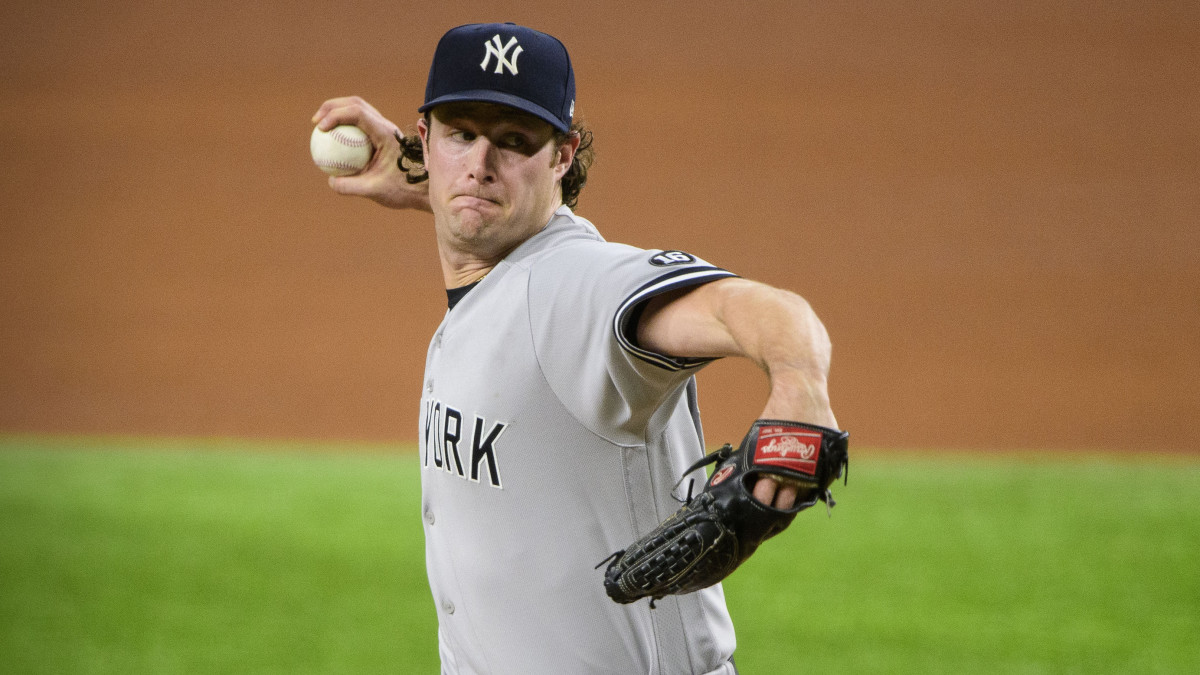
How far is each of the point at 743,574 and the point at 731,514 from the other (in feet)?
13.7

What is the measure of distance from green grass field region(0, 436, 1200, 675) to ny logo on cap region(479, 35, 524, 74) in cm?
299

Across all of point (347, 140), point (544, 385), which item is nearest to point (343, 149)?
point (347, 140)

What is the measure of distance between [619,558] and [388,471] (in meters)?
5.82

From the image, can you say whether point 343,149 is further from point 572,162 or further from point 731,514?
point 731,514

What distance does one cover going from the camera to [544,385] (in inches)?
63.4

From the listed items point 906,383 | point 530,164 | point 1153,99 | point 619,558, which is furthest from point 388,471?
point 1153,99

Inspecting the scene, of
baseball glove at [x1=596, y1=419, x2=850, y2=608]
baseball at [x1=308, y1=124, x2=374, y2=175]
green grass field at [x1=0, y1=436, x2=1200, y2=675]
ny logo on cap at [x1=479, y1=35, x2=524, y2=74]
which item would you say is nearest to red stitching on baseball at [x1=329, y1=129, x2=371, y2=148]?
baseball at [x1=308, y1=124, x2=374, y2=175]

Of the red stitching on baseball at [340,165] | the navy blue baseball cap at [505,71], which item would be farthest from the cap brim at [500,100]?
the red stitching on baseball at [340,165]

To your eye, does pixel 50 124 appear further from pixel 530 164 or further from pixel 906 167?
pixel 530 164

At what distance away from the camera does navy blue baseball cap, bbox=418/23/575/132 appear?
71.4 inches

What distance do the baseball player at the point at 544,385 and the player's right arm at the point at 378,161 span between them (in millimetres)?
573

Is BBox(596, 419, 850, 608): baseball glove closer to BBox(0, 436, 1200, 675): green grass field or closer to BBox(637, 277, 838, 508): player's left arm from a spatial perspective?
BBox(637, 277, 838, 508): player's left arm

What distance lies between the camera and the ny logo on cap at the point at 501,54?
1812mm

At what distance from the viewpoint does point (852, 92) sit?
10.2m
